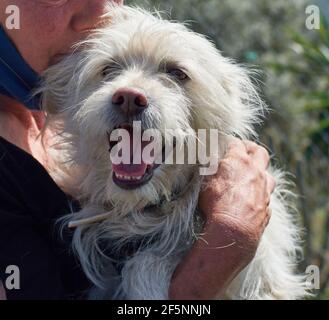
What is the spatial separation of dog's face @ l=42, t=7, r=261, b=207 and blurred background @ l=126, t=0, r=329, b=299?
147 cm

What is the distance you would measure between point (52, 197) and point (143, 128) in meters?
0.37

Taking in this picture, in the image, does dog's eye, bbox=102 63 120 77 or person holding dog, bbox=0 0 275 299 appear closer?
person holding dog, bbox=0 0 275 299

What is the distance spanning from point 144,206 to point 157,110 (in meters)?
0.32

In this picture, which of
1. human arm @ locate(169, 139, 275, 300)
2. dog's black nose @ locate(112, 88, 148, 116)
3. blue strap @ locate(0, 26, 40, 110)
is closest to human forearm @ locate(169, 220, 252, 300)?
human arm @ locate(169, 139, 275, 300)

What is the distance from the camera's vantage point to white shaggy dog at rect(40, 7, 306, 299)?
2154mm

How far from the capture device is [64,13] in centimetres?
227

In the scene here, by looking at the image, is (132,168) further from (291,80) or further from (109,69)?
(291,80)

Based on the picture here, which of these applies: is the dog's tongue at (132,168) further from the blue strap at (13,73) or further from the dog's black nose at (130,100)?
the blue strap at (13,73)

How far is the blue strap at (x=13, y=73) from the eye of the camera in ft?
7.36

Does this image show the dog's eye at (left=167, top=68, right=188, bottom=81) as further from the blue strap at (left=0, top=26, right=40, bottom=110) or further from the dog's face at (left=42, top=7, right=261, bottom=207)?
the blue strap at (left=0, top=26, right=40, bottom=110)

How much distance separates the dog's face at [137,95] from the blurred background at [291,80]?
4.82ft

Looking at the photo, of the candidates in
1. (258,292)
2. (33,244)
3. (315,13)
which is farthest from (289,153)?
(33,244)

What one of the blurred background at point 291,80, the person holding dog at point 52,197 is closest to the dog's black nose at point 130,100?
the person holding dog at point 52,197

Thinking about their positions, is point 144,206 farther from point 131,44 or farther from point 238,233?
point 131,44
